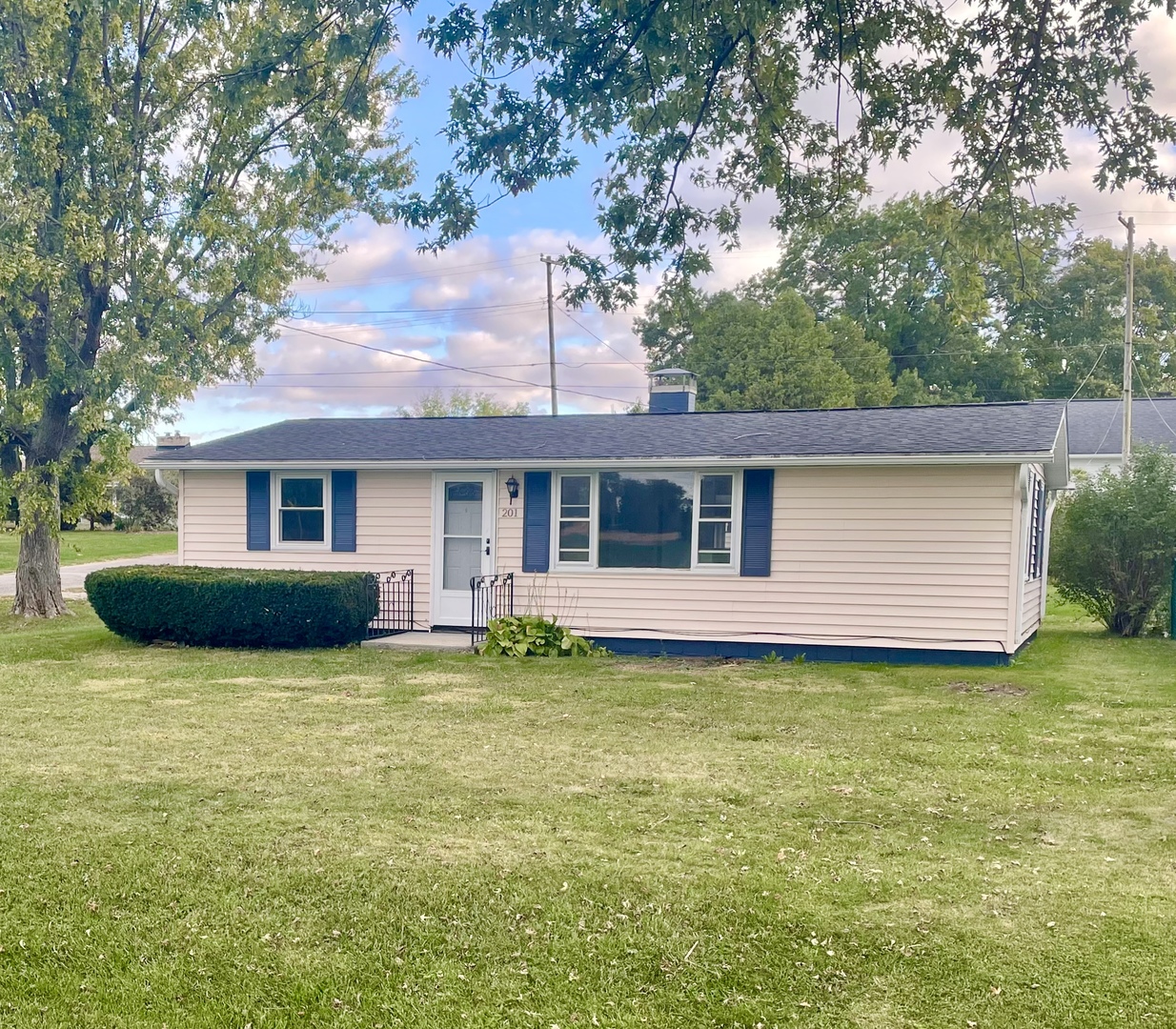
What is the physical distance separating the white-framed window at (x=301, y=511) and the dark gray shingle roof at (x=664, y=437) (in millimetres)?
361

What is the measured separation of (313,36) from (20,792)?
5172mm

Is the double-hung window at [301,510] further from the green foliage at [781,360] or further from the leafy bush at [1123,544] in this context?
the green foliage at [781,360]

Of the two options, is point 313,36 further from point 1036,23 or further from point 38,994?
point 38,994

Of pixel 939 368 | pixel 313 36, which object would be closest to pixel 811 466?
pixel 313 36

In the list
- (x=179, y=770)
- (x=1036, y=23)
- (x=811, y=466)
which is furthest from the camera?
(x=811, y=466)

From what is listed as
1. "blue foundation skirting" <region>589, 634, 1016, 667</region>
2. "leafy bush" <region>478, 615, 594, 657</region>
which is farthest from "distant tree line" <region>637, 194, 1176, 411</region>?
"leafy bush" <region>478, 615, 594, 657</region>

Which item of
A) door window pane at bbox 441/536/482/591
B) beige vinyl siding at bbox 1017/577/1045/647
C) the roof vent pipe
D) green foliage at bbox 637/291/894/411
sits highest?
green foliage at bbox 637/291/894/411

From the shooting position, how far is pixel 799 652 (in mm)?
11453

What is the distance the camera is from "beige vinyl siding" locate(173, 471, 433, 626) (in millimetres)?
12844

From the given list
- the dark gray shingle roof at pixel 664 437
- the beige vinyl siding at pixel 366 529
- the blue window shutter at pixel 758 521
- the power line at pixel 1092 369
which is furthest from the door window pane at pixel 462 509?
the power line at pixel 1092 369

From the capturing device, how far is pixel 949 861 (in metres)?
4.54

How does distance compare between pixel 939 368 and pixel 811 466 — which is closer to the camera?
pixel 811 466

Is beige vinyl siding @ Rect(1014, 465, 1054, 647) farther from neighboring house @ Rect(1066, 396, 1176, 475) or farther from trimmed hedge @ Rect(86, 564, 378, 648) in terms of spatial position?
neighboring house @ Rect(1066, 396, 1176, 475)

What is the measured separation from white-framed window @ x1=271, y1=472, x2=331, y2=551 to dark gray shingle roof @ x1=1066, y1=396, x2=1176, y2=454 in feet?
68.9
